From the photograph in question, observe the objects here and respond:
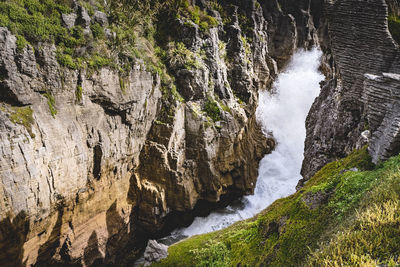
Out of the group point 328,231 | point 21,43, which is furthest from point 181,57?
point 328,231

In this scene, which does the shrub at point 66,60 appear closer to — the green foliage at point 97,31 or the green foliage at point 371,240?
the green foliage at point 97,31

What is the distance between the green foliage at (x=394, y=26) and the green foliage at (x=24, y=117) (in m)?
13.6

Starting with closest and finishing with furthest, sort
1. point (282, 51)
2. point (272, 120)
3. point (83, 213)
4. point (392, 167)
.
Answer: point (392, 167) → point (83, 213) → point (272, 120) → point (282, 51)

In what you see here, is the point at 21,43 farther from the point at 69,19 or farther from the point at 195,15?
the point at 195,15

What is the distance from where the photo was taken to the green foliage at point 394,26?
8469mm

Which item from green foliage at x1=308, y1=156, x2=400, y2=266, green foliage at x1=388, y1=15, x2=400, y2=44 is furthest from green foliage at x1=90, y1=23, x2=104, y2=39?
green foliage at x1=388, y1=15, x2=400, y2=44

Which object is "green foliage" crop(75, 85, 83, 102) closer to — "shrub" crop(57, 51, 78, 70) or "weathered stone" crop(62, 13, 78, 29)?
A: "shrub" crop(57, 51, 78, 70)

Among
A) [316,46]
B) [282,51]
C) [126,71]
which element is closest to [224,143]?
[126,71]

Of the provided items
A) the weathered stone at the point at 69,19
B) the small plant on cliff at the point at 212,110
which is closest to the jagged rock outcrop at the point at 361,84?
the small plant on cliff at the point at 212,110

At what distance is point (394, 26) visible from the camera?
28.1 feet

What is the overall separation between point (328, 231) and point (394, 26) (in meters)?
8.76

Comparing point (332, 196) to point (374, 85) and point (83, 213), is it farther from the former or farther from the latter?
point (83, 213)

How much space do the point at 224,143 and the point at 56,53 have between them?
10.2 meters

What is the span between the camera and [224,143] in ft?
48.9
